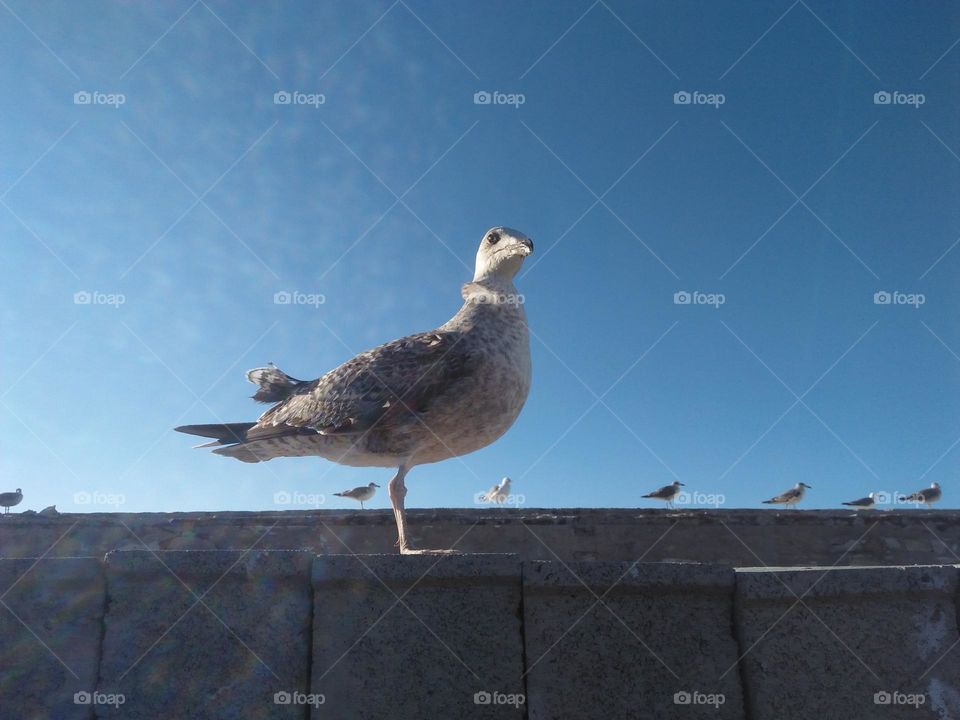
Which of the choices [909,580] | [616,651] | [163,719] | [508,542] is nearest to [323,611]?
[163,719]

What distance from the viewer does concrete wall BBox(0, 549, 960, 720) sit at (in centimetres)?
338

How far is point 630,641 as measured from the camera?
11.4 ft

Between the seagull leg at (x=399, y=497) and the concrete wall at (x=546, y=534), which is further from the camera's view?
the concrete wall at (x=546, y=534)

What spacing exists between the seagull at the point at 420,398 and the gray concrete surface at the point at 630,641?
1341 mm

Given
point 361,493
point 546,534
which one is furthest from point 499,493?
point 546,534

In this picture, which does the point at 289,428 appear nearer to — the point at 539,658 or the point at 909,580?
the point at 539,658

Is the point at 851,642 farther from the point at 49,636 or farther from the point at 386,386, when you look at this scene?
the point at 49,636

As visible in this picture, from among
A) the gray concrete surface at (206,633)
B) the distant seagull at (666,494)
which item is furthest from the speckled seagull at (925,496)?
the gray concrete surface at (206,633)

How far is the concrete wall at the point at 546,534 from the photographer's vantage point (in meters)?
6.85

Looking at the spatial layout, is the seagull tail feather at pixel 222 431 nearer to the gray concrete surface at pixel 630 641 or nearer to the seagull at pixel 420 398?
the seagull at pixel 420 398

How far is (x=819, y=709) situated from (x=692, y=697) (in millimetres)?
597

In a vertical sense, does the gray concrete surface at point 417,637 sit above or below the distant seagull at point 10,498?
below

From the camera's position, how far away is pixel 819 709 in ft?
11.0

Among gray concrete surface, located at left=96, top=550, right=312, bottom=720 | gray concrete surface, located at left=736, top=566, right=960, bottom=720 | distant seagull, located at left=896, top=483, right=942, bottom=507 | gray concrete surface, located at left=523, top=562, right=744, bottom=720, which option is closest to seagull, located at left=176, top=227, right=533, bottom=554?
gray concrete surface, located at left=96, top=550, right=312, bottom=720
